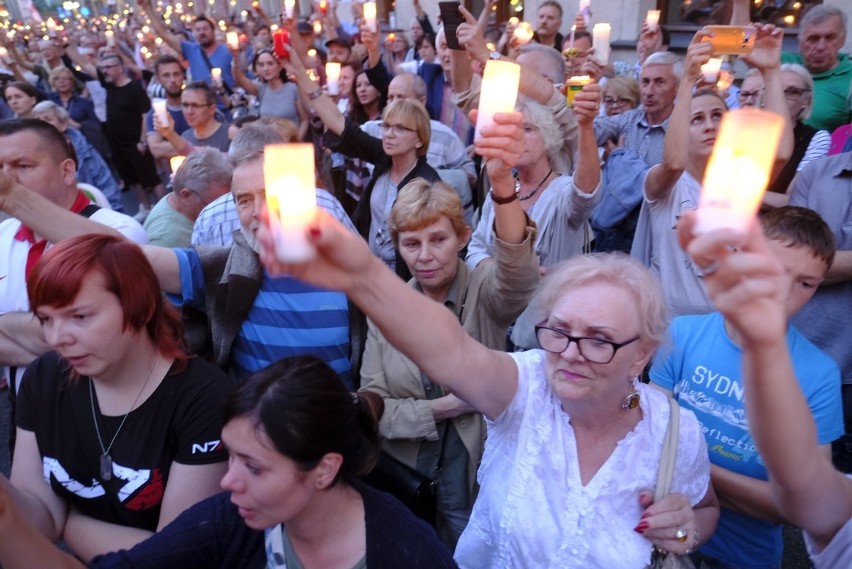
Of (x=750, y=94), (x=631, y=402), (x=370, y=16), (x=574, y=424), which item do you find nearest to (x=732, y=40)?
(x=750, y=94)

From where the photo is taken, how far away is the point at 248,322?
247 centimetres

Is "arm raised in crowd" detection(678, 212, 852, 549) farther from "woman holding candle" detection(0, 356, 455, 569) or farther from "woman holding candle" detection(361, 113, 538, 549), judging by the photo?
"woman holding candle" detection(361, 113, 538, 549)

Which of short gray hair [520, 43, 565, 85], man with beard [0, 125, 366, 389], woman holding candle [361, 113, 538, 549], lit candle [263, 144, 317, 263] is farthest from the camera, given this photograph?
short gray hair [520, 43, 565, 85]

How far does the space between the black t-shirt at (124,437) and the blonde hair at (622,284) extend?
982 millimetres

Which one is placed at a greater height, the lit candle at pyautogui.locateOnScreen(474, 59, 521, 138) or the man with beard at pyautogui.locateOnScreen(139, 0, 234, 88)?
the lit candle at pyautogui.locateOnScreen(474, 59, 521, 138)

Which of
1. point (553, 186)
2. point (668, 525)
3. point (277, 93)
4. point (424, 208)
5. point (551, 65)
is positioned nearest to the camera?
point (668, 525)

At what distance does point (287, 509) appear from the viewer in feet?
4.91

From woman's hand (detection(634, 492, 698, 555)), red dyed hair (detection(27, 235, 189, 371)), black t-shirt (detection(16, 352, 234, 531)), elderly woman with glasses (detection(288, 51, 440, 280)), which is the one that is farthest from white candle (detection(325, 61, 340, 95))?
woman's hand (detection(634, 492, 698, 555))

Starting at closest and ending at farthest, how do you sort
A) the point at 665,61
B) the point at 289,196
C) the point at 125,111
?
1. the point at 289,196
2. the point at 665,61
3. the point at 125,111

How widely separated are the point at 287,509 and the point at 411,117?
2772 mm

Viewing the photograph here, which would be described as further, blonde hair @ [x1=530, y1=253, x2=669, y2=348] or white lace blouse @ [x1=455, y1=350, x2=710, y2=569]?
blonde hair @ [x1=530, y1=253, x2=669, y2=348]

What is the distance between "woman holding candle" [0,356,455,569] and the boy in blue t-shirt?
925 millimetres

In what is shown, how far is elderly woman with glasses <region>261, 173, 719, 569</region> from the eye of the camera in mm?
1495

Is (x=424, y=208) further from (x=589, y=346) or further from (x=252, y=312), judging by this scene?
(x=589, y=346)
